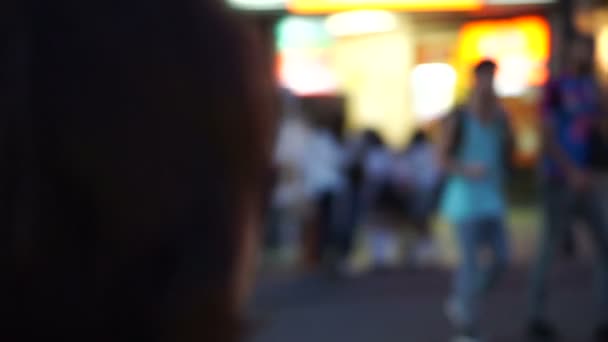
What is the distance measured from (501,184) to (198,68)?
189 inches

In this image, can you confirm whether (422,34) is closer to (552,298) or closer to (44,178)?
(552,298)

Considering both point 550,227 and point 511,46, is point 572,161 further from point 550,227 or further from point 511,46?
point 511,46

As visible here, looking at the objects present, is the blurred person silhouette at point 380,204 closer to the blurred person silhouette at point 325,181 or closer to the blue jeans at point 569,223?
the blurred person silhouette at point 325,181

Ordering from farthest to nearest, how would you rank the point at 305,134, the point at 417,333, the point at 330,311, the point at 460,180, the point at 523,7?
Answer: 1. the point at 523,7
2. the point at 305,134
3. the point at 330,311
4. the point at 417,333
5. the point at 460,180

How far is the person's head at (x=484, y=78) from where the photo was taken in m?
5.28

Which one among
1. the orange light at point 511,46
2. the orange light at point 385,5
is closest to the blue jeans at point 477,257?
the orange light at point 385,5

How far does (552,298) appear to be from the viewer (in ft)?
22.6

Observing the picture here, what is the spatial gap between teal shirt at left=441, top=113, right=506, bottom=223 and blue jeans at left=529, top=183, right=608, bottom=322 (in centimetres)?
33

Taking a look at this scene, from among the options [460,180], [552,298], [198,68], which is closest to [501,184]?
[460,180]

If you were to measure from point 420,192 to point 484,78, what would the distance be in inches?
142

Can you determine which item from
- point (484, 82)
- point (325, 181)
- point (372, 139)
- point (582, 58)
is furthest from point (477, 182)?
point (372, 139)

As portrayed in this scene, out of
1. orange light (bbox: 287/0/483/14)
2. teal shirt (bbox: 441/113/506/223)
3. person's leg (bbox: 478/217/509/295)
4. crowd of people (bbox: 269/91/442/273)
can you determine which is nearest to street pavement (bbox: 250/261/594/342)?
crowd of people (bbox: 269/91/442/273)

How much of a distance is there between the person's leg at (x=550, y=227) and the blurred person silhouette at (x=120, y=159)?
4.89 meters

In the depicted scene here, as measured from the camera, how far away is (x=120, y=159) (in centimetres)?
72
